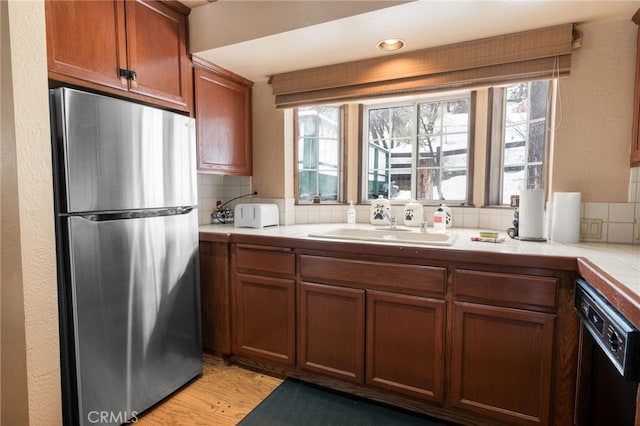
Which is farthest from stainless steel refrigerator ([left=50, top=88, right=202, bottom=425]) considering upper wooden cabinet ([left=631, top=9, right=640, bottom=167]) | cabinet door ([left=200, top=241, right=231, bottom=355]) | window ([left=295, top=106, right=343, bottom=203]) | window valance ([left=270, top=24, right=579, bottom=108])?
upper wooden cabinet ([left=631, top=9, right=640, bottom=167])

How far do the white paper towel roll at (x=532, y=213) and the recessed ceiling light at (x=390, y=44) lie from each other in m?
1.10

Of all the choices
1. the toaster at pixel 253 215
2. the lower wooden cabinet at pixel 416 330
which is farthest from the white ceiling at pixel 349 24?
the lower wooden cabinet at pixel 416 330

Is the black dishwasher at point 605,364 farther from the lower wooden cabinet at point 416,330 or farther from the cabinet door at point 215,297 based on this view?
the cabinet door at point 215,297

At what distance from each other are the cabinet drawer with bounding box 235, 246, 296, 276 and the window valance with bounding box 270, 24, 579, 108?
1151 mm

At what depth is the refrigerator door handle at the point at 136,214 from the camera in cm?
142

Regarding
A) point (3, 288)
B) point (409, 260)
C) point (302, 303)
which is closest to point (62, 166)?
point (3, 288)

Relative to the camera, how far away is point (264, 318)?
2023 mm

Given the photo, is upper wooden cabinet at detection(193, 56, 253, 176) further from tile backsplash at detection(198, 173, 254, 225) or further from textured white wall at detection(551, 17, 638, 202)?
textured white wall at detection(551, 17, 638, 202)

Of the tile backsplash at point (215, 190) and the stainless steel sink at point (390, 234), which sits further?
the tile backsplash at point (215, 190)

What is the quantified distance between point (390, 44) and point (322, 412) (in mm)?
2119

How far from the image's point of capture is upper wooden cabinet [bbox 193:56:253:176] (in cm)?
220

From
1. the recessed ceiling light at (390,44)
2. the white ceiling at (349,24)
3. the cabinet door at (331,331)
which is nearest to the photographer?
the white ceiling at (349,24)

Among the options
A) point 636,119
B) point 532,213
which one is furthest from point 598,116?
point 532,213

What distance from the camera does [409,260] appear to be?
1.64 metres
